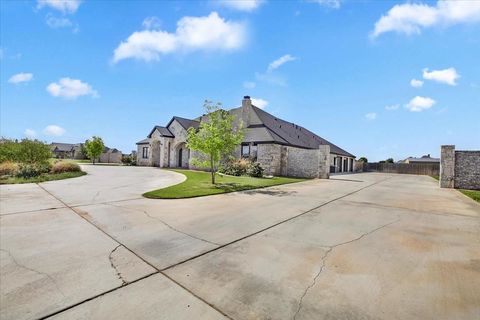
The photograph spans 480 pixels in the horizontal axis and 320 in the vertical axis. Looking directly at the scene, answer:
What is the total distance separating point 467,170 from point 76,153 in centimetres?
7636

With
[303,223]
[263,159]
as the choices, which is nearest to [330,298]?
[303,223]

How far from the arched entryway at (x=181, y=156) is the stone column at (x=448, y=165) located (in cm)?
2563

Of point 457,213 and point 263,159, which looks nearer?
point 457,213

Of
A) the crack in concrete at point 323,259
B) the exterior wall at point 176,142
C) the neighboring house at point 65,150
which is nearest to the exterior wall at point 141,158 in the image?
the exterior wall at point 176,142

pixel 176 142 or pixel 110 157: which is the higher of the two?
pixel 176 142

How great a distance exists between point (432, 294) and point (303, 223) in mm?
3700

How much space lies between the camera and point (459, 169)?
59.9 feet

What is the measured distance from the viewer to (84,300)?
10.5ft

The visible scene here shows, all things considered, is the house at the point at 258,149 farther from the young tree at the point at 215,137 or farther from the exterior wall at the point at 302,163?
the young tree at the point at 215,137

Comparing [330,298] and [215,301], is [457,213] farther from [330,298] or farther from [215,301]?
[215,301]

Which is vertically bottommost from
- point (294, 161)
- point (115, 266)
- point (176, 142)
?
point (115, 266)

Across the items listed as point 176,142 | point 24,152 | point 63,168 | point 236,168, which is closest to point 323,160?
point 236,168

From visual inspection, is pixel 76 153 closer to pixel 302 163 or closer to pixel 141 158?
pixel 141 158

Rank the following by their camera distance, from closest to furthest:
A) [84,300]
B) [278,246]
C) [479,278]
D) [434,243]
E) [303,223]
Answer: [84,300], [479,278], [278,246], [434,243], [303,223]
